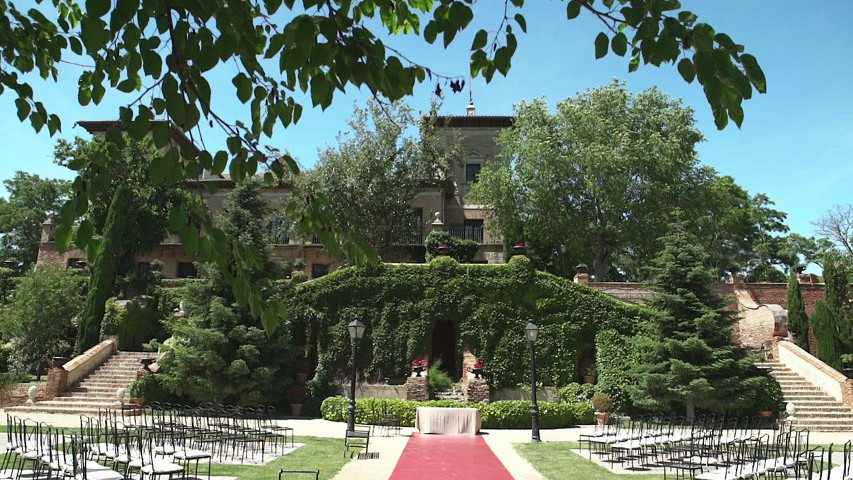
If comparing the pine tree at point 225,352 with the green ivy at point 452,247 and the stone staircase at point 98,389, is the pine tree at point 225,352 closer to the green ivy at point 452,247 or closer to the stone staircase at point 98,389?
the stone staircase at point 98,389

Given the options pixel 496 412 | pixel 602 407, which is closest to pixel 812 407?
pixel 602 407

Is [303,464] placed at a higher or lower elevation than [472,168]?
lower

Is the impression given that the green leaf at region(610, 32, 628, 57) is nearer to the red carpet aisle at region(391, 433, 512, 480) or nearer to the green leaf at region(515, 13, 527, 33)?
the green leaf at region(515, 13, 527, 33)

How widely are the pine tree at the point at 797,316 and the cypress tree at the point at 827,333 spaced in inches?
22.6

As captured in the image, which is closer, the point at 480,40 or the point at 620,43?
the point at 620,43

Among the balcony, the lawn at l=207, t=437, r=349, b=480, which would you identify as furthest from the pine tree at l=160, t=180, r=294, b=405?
the balcony

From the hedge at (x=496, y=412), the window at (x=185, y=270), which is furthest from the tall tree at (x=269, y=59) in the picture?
the window at (x=185, y=270)

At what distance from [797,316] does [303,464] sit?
84.3ft

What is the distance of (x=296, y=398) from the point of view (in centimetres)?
2330

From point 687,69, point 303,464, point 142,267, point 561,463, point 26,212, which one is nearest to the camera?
point 687,69

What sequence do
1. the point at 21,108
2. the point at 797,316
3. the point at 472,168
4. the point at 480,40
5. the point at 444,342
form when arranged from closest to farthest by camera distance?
the point at 480,40
the point at 21,108
the point at 444,342
the point at 797,316
the point at 472,168

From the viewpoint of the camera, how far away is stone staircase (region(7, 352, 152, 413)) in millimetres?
21297

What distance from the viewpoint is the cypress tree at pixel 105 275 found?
26312 millimetres

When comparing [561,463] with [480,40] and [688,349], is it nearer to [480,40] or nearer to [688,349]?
[688,349]
